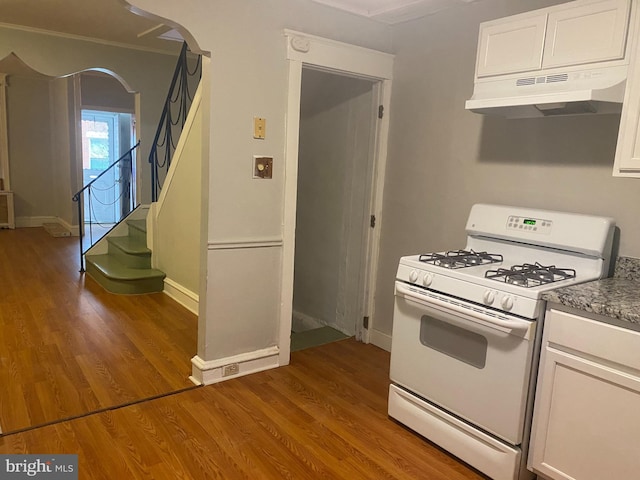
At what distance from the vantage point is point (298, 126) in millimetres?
3154

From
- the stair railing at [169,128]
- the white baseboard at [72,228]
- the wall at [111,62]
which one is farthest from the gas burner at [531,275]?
the white baseboard at [72,228]

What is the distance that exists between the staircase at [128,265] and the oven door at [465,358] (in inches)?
127

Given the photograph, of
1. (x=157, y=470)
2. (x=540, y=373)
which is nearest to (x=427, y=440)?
(x=540, y=373)

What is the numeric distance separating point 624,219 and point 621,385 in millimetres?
939

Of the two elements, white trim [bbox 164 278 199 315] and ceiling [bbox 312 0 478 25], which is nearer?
ceiling [bbox 312 0 478 25]

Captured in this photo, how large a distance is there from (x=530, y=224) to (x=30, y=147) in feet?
29.0

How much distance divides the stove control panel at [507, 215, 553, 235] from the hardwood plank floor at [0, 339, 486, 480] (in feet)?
4.07

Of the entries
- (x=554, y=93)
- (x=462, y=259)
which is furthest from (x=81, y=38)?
(x=554, y=93)

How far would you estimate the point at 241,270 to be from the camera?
312cm

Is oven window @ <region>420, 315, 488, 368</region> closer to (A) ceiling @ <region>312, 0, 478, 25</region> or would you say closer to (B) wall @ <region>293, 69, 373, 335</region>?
(B) wall @ <region>293, 69, 373, 335</region>

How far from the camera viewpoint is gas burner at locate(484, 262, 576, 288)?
7.11 ft

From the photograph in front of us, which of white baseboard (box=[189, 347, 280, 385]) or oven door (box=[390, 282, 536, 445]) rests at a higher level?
oven door (box=[390, 282, 536, 445])

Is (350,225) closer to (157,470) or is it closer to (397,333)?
(397,333)

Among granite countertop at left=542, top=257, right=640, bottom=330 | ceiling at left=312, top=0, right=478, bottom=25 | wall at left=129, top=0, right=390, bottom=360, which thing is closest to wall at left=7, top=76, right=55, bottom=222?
wall at left=129, top=0, right=390, bottom=360
